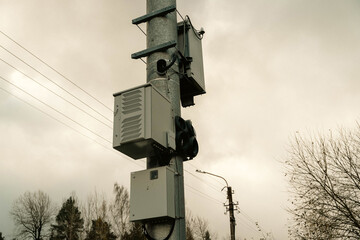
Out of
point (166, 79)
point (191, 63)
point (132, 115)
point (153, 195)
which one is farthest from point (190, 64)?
point (153, 195)

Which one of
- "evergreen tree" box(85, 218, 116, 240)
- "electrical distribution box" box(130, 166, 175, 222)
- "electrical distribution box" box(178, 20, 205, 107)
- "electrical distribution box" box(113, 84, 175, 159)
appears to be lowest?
"electrical distribution box" box(130, 166, 175, 222)

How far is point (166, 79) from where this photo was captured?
408cm

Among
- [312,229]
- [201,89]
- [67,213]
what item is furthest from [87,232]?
[201,89]

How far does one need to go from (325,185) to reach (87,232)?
2804 cm

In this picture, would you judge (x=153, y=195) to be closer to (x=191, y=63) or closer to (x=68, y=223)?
(x=191, y=63)

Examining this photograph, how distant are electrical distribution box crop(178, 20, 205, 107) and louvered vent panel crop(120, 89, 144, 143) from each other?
2.87 feet

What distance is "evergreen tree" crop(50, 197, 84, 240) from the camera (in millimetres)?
41225

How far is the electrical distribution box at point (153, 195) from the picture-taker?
137 inches

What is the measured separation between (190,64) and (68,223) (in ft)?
137

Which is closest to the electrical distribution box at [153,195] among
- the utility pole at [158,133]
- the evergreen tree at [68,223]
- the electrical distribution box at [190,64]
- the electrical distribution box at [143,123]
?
the utility pole at [158,133]

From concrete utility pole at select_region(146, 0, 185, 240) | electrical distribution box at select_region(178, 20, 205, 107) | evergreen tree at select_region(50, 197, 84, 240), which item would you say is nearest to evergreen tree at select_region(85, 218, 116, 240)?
evergreen tree at select_region(50, 197, 84, 240)

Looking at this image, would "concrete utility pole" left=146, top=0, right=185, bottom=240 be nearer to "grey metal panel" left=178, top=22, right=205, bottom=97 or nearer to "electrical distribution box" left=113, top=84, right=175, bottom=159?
"electrical distribution box" left=113, top=84, right=175, bottom=159

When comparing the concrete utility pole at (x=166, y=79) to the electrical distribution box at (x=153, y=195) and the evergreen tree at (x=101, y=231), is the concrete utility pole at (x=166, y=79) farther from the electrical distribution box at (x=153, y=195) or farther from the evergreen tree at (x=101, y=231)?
the evergreen tree at (x=101, y=231)

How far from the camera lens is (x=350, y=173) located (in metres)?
13.7
